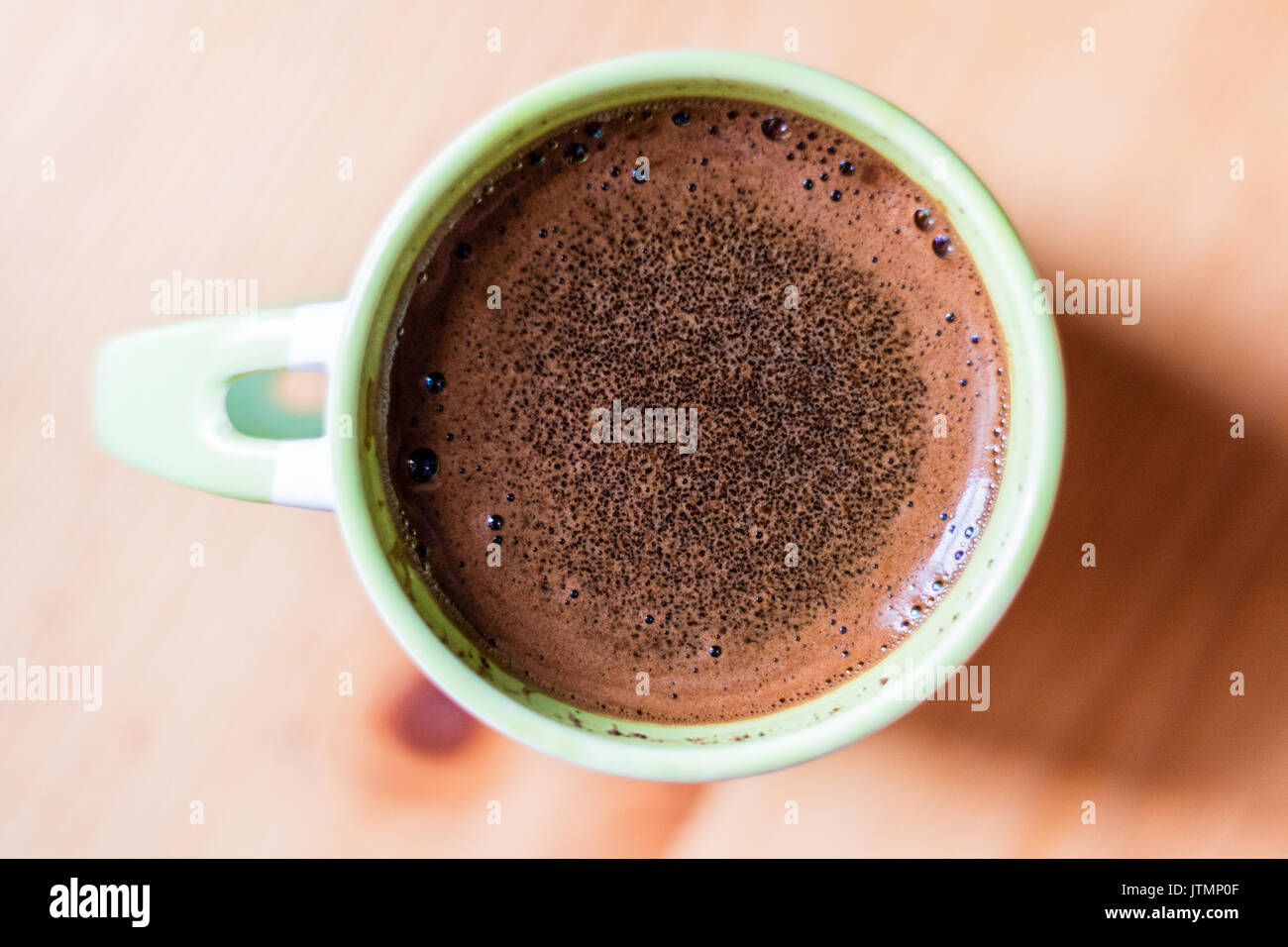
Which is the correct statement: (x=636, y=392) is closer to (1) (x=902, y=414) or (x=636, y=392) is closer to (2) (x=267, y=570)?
(1) (x=902, y=414)

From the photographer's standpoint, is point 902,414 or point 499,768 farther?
point 499,768

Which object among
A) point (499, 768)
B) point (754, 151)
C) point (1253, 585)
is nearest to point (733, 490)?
point (754, 151)

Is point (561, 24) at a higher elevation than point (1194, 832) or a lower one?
higher
